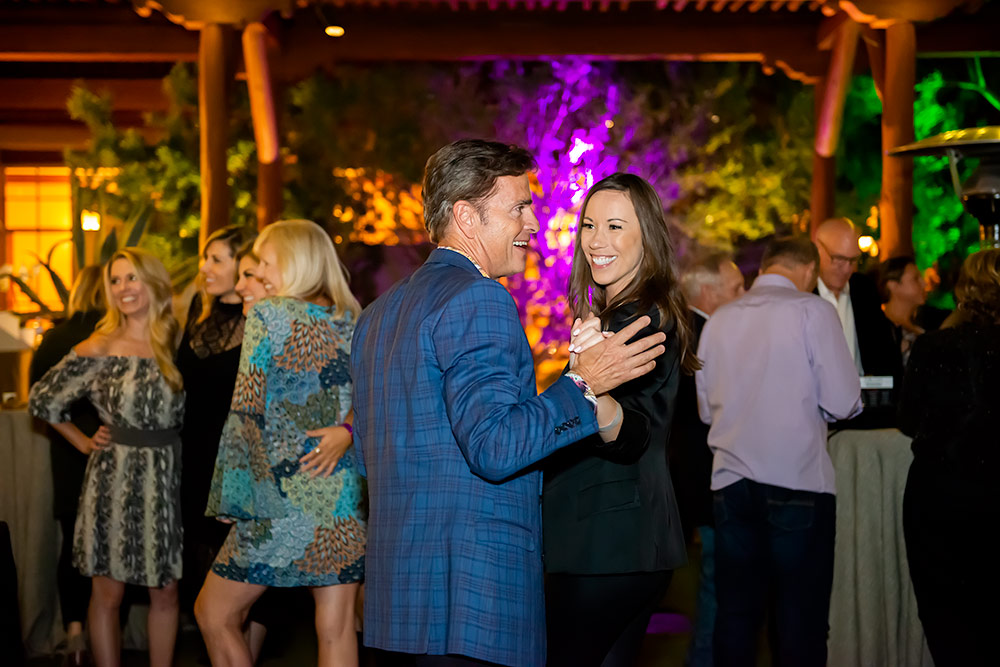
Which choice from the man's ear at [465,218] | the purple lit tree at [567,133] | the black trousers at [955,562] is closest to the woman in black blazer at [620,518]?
the man's ear at [465,218]

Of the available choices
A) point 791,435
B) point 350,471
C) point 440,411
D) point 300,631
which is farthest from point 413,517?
point 300,631

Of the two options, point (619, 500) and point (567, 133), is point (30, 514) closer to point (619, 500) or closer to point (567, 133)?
point (619, 500)

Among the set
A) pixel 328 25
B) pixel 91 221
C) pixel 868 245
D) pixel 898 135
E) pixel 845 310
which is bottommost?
pixel 845 310

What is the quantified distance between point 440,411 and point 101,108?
35.5 feet

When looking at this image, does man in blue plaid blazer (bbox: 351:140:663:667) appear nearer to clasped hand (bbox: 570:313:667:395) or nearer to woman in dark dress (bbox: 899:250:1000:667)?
clasped hand (bbox: 570:313:667:395)

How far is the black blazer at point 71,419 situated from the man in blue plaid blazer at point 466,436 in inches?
101

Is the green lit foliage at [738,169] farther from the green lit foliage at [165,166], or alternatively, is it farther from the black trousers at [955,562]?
the black trousers at [955,562]

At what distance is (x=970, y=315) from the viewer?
2947mm

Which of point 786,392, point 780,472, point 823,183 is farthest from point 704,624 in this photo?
point 823,183

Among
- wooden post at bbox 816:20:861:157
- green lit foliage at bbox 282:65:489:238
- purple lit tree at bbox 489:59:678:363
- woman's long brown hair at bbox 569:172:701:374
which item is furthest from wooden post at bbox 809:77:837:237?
woman's long brown hair at bbox 569:172:701:374

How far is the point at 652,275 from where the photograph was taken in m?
2.23

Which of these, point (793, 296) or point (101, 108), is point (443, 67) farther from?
point (793, 296)

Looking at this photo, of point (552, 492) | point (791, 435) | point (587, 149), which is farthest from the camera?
point (587, 149)

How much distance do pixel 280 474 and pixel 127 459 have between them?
905 millimetres
